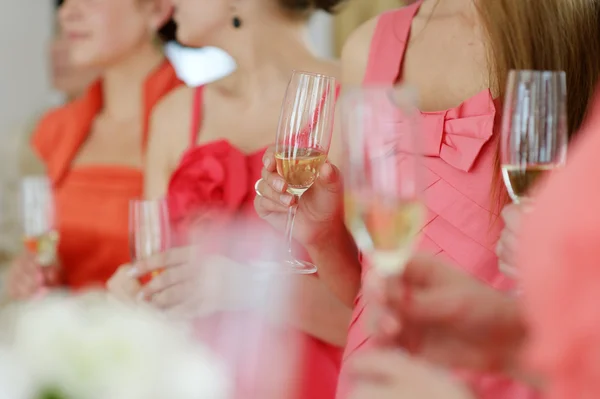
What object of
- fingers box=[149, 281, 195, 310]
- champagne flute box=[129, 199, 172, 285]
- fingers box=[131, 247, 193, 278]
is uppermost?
champagne flute box=[129, 199, 172, 285]

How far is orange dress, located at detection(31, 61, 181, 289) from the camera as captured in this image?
153 centimetres

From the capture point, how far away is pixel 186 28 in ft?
4.51

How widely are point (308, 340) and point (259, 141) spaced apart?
0.34 m

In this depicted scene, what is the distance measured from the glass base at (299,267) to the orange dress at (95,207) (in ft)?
2.38

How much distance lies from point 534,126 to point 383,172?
19 cm

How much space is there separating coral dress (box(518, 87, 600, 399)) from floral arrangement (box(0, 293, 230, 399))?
0.71 feet

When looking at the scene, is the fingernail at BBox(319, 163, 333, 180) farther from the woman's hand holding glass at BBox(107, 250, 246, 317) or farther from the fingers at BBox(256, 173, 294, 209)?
the woman's hand holding glass at BBox(107, 250, 246, 317)

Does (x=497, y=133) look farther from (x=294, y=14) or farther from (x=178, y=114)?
(x=178, y=114)

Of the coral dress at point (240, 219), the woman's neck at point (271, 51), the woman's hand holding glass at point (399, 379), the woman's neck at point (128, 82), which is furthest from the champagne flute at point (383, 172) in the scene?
the woman's neck at point (128, 82)

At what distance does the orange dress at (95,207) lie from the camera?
1534mm

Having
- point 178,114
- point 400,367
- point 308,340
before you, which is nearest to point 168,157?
point 178,114

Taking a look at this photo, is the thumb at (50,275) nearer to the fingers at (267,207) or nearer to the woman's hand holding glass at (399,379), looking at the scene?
the fingers at (267,207)

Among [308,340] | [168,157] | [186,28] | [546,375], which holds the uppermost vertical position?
[186,28]

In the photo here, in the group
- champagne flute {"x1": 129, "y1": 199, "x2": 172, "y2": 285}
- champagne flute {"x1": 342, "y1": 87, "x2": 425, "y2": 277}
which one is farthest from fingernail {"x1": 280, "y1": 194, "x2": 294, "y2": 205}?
champagne flute {"x1": 342, "y1": 87, "x2": 425, "y2": 277}
